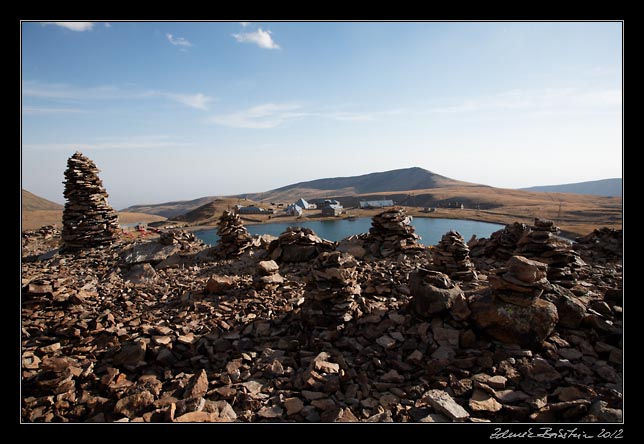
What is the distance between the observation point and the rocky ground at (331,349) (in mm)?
5664

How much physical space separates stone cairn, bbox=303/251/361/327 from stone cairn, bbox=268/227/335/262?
647 cm

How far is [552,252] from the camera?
11.9 meters

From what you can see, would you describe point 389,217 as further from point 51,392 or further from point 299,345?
point 51,392

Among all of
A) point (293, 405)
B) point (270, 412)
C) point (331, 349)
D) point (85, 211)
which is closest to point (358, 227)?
point (85, 211)

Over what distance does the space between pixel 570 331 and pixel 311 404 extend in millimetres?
6983

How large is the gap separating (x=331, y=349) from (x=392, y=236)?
10434 mm

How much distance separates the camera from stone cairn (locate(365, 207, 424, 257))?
16.4m

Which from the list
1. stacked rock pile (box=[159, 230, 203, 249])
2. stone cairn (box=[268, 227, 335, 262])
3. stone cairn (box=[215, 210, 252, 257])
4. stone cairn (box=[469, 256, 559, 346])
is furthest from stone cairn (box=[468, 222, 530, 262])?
stacked rock pile (box=[159, 230, 203, 249])

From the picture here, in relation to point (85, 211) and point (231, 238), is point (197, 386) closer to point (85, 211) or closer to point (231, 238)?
point (231, 238)

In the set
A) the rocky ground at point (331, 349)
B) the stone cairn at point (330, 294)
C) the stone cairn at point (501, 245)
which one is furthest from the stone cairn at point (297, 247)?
the stone cairn at point (501, 245)

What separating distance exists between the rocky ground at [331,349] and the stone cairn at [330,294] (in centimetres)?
4

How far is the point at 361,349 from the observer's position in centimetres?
758

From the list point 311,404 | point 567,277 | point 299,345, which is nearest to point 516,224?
point 567,277

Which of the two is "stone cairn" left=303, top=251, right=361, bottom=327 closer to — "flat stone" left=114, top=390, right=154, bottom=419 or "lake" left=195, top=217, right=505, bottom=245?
"flat stone" left=114, top=390, right=154, bottom=419
